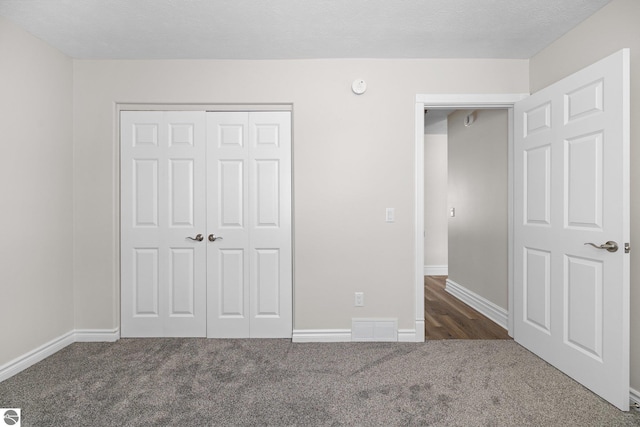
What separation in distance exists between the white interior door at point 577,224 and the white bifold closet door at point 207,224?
1999 millimetres

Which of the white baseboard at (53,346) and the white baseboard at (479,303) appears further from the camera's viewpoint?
the white baseboard at (479,303)


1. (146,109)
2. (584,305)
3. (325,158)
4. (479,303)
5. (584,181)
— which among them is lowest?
(479,303)

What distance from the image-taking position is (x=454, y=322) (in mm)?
3285

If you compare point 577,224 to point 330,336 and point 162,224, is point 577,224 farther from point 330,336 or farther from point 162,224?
point 162,224

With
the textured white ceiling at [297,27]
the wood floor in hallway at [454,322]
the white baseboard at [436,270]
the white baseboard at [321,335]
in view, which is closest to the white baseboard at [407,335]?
the wood floor in hallway at [454,322]

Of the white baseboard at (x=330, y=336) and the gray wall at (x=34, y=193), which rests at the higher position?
the gray wall at (x=34, y=193)

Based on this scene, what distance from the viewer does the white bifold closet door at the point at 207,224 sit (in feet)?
9.41

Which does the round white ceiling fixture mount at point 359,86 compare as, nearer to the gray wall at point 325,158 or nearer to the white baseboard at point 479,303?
the gray wall at point 325,158

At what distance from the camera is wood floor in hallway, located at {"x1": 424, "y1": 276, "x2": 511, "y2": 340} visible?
295 centimetres

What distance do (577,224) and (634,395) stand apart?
3.45ft

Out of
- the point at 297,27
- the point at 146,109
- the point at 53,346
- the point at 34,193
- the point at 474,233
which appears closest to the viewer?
the point at 297,27

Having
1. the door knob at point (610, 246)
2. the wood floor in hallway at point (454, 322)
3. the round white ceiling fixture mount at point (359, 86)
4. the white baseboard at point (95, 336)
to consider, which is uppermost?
the round white ceiling fixture mount at point (359, 86)

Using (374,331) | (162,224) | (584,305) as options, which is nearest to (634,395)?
(584,305)

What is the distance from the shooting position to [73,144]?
279cm
